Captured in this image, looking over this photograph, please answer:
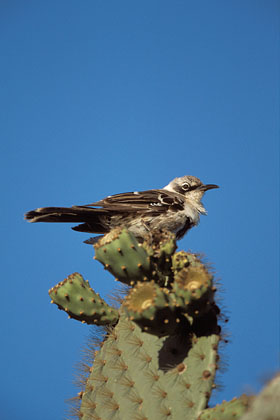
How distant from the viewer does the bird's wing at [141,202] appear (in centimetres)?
393

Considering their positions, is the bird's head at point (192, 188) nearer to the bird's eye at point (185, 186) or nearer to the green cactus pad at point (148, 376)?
the bird's eye at point (185, 186)

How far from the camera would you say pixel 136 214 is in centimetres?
396

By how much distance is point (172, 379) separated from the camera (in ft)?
7.89

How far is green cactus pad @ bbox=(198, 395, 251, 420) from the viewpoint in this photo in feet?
6.80

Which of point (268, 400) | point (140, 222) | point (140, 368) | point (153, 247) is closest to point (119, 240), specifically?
point (153, 247)

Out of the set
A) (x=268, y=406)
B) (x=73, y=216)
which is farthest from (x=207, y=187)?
(x=268, y=406)

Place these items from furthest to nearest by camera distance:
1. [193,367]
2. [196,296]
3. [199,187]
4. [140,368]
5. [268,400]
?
[199,187] → [140,368] → [193,367] → [196,296] → [268,400]

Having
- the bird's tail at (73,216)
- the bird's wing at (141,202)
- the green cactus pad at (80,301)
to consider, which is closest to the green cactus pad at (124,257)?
the green cactus pad at (80,301)

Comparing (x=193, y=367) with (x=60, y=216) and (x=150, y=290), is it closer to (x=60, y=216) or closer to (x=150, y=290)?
(x=150, y=290)

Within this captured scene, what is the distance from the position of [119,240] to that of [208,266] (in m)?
0.48

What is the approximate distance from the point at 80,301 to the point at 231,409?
0.96m

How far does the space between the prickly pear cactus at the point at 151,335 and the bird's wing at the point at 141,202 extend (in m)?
1.10

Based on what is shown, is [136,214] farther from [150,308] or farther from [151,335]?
[150,308]

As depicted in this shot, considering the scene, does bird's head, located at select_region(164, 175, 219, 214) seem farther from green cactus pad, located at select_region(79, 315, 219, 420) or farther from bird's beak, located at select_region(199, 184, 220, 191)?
green cactus pad, located at select_region(79, 315, 219, 420)
